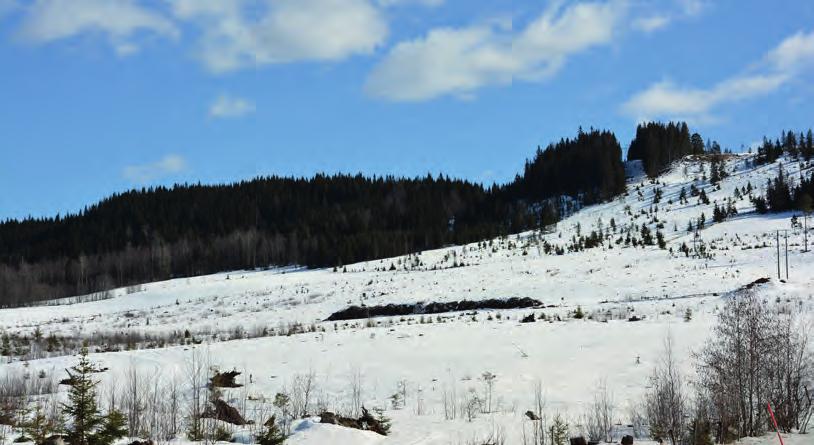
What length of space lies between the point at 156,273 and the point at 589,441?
115756 mm

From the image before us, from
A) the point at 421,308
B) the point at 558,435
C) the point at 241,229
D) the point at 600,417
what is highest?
the point at 241,229

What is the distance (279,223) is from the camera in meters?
133

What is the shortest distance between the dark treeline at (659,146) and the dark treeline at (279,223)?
7.16ft

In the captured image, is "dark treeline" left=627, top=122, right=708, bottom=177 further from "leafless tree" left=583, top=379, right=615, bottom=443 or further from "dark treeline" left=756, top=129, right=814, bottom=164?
"leafless tree" left=583, top=379, right=615, bottom=443

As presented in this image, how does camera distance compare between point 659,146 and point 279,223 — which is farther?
point 279,223

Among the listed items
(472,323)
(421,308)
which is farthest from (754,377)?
(421,308)

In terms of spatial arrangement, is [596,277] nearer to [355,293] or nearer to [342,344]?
[355,293]

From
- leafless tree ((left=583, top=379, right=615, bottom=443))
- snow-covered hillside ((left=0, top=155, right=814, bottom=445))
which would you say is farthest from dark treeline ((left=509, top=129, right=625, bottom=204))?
leafless tree ((left=583, top=379, right=615, bottom=443))

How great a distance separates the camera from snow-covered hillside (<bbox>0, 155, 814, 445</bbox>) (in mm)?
18594

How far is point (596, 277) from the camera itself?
44500mm

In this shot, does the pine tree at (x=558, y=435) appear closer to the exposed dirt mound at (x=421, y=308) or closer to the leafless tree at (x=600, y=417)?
the leafless tree at (x=600, y=417)

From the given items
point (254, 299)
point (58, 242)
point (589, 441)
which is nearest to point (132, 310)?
point (254, 299)

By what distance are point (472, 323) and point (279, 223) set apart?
106m

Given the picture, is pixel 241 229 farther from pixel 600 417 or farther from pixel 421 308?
pixel 600 417
